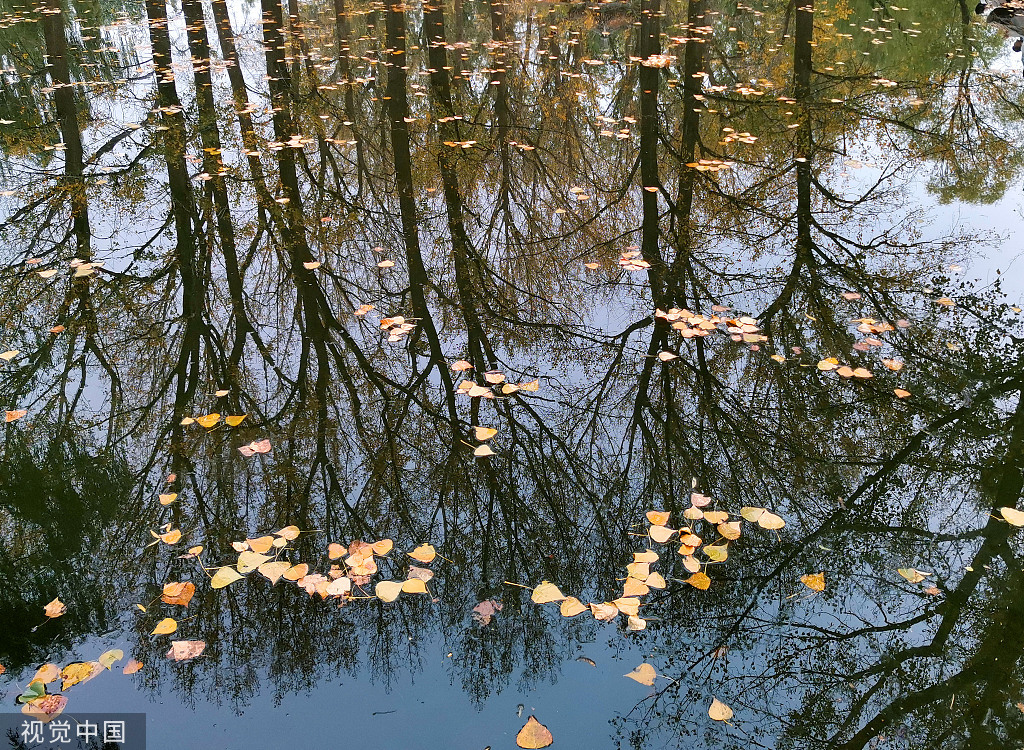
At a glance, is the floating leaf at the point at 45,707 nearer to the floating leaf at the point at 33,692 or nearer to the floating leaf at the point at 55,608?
the floating leaf at the point at 33,692

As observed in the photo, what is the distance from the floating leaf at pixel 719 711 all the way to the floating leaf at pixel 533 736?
53 centimetres

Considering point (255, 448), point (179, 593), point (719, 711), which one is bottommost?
point (719, 711)

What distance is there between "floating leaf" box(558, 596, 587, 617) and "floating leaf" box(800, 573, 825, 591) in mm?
888

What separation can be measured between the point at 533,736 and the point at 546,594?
56 centimetres

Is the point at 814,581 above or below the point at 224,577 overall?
below

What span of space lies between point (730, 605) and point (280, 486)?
2.00 meters

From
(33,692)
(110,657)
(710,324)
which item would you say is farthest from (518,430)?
(33,692)

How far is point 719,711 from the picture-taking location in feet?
7.33

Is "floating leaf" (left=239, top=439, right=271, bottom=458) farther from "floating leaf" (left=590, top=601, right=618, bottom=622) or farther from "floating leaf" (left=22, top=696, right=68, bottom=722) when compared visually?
"floating leaf" (left=590, top=601, right=618, bottom=622)

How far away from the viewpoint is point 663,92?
30.4 ft

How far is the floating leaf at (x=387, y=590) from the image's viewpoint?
2582mm

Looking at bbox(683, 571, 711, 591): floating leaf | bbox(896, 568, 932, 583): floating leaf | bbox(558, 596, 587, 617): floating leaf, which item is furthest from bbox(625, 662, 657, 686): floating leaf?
bbox(896, 568, 932, 583): floating leaf

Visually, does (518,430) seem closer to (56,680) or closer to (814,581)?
(814,581)

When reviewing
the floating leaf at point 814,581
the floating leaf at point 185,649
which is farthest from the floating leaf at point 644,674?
the floating leaf at point 185,649
